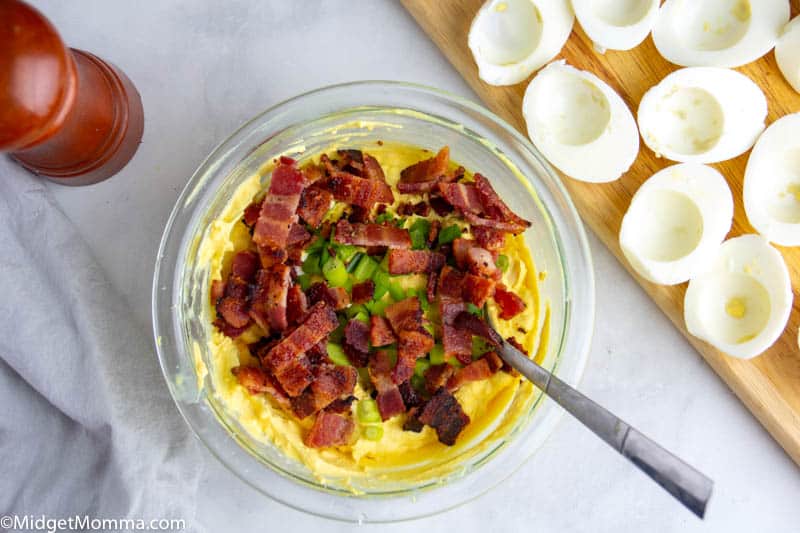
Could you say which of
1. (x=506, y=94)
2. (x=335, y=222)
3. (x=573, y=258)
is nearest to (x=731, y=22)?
(x=506, y=94)

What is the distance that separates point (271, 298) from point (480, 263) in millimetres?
611

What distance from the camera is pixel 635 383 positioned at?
2523 mm

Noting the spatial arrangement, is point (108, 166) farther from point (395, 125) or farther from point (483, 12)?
point (483, 12)

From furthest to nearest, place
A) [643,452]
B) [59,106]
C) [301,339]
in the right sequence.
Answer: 1. [301,339]
2. [59,106]
3. [643,452]

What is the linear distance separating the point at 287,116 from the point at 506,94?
27.6 inches

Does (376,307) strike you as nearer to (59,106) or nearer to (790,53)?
(59,106)

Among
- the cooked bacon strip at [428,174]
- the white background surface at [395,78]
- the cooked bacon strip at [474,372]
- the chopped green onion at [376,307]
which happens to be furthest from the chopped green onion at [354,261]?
the white background surface at [395,78]

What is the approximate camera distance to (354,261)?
2256mm

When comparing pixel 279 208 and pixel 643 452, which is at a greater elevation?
pixel 279 208

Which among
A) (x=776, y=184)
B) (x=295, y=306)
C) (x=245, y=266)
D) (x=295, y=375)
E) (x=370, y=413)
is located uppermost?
(x=245, y=266)

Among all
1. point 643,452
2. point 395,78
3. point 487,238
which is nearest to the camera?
point 643,452

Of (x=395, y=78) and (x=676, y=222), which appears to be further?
(x=395, y=78)

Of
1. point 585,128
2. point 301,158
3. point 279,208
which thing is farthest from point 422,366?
point 585,128

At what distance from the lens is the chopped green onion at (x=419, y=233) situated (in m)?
2.27
